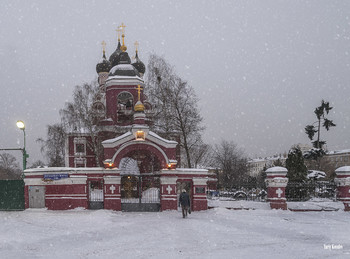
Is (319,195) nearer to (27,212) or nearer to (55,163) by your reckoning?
(27,212)

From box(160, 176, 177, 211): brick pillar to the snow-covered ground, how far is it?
1.03 m

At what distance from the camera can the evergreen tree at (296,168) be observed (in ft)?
77.3

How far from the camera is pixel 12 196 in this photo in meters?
20.3

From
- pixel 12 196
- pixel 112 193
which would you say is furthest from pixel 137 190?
pixel 12 196

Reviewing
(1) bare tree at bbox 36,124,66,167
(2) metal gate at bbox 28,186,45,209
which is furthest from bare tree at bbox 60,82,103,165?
(2) metal gate at bbox 28,186,45,209

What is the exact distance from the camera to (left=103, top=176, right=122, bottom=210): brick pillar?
64.5ft

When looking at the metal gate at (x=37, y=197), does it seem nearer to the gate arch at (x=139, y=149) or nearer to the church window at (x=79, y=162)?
the gate arch at (x=139, y=149)

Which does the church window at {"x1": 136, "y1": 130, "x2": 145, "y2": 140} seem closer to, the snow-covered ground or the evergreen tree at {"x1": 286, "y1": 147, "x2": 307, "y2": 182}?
the snow-covered ground

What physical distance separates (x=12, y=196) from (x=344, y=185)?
1803 centimetres

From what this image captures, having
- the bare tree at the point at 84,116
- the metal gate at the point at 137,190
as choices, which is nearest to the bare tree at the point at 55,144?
the bare tree at the point at 84,116

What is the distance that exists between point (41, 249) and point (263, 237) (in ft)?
22.0

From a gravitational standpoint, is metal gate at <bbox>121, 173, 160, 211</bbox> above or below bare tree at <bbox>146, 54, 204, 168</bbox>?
below

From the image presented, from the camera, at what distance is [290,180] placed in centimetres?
2375

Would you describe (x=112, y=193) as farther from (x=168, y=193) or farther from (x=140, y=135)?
(x=140, y=135)
